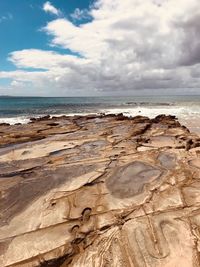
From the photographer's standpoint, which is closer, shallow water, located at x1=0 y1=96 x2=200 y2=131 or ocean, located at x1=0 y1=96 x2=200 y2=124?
shallow water, located at x1=0 y1=96 x2=200 y2=131

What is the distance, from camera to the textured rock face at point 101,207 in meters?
5.17

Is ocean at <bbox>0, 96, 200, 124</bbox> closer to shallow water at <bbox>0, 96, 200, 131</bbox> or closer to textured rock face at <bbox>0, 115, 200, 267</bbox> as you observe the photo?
shallow water at <bbox>0, 96, 200, 131</bbox>

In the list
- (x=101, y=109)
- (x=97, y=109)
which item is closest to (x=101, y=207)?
(x=97, y=109)

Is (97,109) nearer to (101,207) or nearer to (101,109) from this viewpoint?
(101,109)

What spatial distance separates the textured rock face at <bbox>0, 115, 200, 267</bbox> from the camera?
5172 mm

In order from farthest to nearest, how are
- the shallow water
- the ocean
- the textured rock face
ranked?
the ocean → the shallow water → the textured rock face

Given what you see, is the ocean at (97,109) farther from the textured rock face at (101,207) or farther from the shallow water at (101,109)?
the textured rock face at (101,207)

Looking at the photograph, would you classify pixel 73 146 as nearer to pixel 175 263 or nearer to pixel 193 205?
pixel 193 205

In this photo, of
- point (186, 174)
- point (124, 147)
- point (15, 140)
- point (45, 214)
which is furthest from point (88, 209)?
point (15, 140)

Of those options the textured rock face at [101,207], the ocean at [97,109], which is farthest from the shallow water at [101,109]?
the textured rock face at [101,207]

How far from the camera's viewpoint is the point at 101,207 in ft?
22.5

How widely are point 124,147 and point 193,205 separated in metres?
6.39

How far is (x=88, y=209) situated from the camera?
267 inches

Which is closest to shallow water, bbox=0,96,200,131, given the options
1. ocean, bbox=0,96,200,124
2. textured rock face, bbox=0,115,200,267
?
ocean, bbox=0,96,200,124
